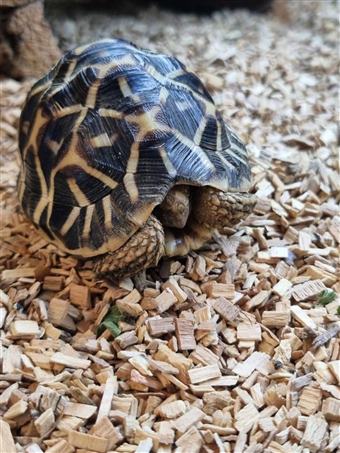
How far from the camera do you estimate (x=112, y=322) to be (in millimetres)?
2178

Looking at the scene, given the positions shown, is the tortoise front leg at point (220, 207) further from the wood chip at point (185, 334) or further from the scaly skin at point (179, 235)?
the wood chip at point (185, 334)

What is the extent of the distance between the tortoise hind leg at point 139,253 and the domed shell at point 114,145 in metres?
0.04

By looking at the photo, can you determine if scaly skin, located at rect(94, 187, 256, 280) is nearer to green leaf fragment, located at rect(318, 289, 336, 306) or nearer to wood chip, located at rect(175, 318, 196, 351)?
wood chip, located at rect(175, 318, 196, 351)

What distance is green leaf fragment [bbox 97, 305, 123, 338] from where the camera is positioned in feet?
7.02

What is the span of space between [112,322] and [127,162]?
0.54 metres

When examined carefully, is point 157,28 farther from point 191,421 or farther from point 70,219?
point 191,421

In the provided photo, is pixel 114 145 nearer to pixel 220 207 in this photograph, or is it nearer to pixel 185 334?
pixel 220 207

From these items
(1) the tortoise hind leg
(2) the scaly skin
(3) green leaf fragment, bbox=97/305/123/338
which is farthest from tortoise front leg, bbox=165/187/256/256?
(3) green leaf fragment, bbox=97/305/123/338

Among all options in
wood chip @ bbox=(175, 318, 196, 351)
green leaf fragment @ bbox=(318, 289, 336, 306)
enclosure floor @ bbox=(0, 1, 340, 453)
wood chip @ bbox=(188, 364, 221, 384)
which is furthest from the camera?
green leaf fragment @ bbox=(318, 289, 336, 306)

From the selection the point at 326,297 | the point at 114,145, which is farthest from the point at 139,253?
the point at 326,297

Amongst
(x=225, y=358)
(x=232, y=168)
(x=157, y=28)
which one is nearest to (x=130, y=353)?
(x=225, y=358)

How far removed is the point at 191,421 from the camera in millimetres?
1828

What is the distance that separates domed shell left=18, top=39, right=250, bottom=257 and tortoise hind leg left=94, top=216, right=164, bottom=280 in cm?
4

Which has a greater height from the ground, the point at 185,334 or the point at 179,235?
the point at 179,235
